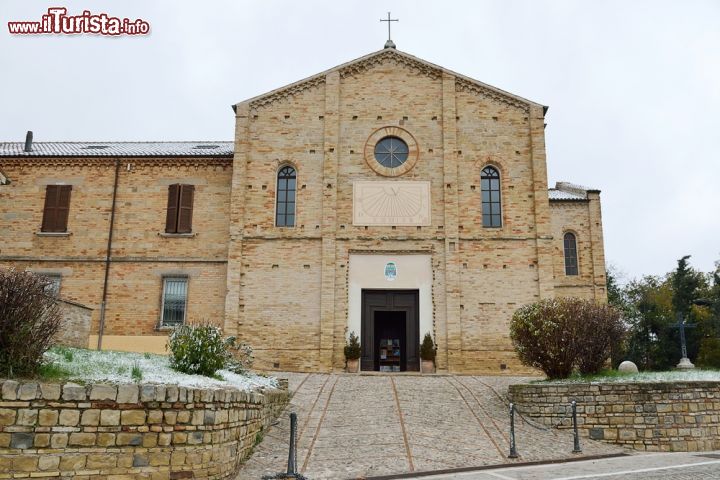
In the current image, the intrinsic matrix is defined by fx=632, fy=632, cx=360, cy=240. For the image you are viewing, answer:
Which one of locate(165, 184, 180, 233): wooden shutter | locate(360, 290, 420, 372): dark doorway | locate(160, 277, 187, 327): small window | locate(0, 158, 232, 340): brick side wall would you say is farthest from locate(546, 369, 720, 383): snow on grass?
locate(165, 184, 180, 233): wooden shutter

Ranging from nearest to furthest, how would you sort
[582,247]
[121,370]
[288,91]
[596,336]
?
[121,370] < [596,336] < [288,91] < [582,247]

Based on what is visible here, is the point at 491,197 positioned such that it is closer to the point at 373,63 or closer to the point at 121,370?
the point at 373,63

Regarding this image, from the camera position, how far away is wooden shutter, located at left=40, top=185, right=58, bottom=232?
2348 centimetres

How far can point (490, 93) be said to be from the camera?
2341 centimetres

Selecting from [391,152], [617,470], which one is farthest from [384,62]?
[617,470]

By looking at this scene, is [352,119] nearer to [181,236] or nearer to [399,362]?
[181,236]

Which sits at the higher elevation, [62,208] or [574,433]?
[62,208]

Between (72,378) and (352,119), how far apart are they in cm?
1655

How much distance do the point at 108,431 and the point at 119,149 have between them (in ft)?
65.7

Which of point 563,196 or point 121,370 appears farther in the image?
point 563,196

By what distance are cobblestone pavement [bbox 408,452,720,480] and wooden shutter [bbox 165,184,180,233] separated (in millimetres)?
16407

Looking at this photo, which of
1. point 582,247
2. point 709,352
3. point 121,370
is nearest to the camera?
point 121,370

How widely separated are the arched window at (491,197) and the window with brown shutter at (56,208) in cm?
1542

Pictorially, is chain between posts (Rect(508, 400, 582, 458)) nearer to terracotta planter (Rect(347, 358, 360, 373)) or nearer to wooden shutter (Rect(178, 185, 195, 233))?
terracotta planter (Rect(347, 358, 360, 373))
